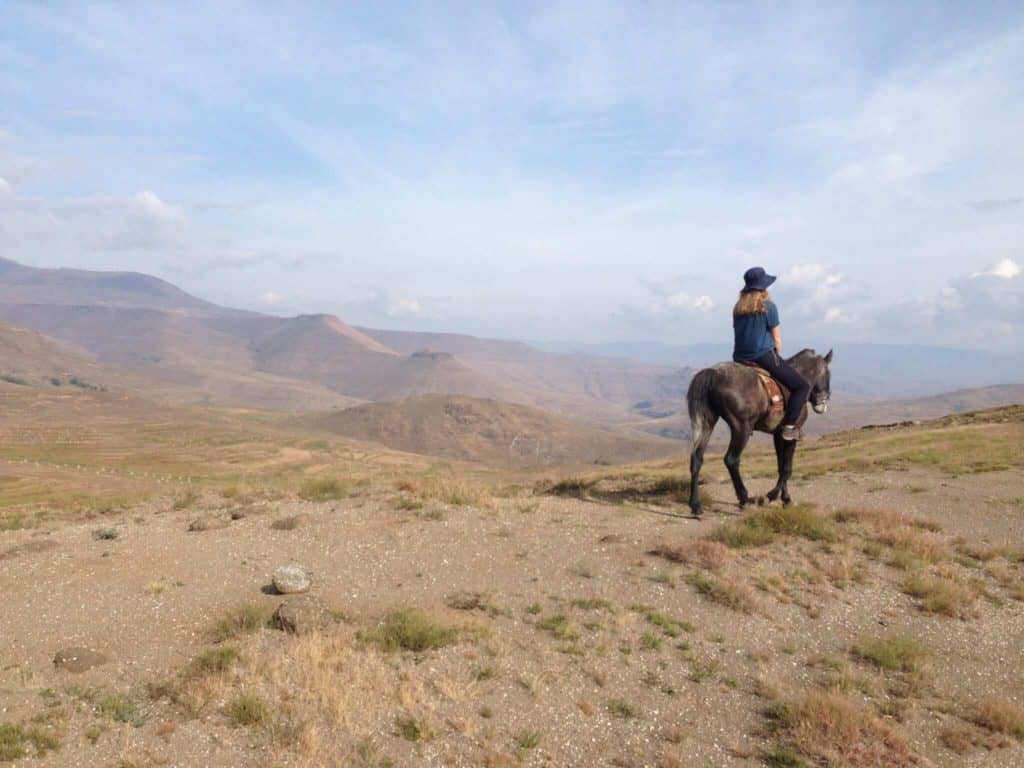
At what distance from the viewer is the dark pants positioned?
37.3ft

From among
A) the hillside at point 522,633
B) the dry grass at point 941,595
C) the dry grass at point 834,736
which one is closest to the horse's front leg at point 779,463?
the hillside at point 522,633

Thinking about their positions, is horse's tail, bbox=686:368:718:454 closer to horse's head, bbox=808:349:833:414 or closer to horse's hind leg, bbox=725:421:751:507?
horse's hind leg, bbox=725:421:751:507

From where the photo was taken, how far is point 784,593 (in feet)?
26.8

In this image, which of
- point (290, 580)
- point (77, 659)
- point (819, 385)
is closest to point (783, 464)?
point (819, 385)

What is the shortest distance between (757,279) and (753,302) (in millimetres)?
451

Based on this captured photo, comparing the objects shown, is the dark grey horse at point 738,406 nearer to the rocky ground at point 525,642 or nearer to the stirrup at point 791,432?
the stirrup at point 791,432

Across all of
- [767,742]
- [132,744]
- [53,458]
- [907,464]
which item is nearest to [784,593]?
[767,742]

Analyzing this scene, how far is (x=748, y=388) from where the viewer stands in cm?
1116

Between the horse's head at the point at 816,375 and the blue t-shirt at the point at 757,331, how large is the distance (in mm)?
961

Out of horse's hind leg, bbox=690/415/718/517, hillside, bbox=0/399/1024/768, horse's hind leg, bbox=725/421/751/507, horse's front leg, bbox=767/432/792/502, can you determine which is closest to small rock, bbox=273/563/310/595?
hillside, bbox=0/399/1024/768

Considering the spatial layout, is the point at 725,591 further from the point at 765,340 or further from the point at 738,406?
the point at 765,340

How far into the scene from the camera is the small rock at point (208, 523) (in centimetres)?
1173

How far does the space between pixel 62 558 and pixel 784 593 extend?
1173 centimetres

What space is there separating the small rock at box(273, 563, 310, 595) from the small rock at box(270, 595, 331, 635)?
0.79m
